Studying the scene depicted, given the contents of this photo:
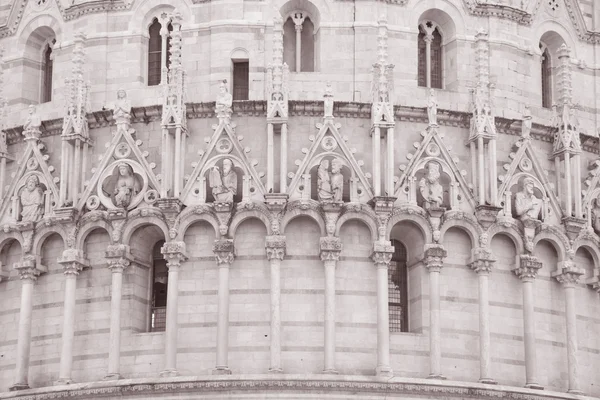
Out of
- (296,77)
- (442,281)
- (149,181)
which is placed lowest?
(442,281)

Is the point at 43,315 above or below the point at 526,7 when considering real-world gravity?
below

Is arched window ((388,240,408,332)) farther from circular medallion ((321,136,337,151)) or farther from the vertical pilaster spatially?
the vertical pilaster

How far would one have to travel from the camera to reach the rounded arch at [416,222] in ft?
108

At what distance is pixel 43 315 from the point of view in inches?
1328

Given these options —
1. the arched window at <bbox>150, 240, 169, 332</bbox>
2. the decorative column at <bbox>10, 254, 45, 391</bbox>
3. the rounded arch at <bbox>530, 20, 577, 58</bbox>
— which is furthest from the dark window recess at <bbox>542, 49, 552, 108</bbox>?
the decorative column at <bbox>10, 254, 45, 391</bbox>

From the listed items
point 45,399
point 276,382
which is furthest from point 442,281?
point 45,399

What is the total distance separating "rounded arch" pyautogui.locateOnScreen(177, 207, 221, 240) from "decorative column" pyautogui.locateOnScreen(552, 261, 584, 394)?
728 centimetres

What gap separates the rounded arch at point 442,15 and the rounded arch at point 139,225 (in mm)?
6907

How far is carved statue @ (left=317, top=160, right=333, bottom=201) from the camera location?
107 ft

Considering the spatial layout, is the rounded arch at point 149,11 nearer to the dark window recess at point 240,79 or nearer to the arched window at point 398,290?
the dark window recess at point 240,79

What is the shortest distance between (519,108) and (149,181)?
26.8 feet

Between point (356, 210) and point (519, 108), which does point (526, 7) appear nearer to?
point (519, 108)

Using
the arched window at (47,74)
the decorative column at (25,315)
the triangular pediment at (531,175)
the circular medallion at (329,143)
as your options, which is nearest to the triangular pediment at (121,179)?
the decorative column at (25,315)

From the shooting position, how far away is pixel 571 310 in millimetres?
33781
